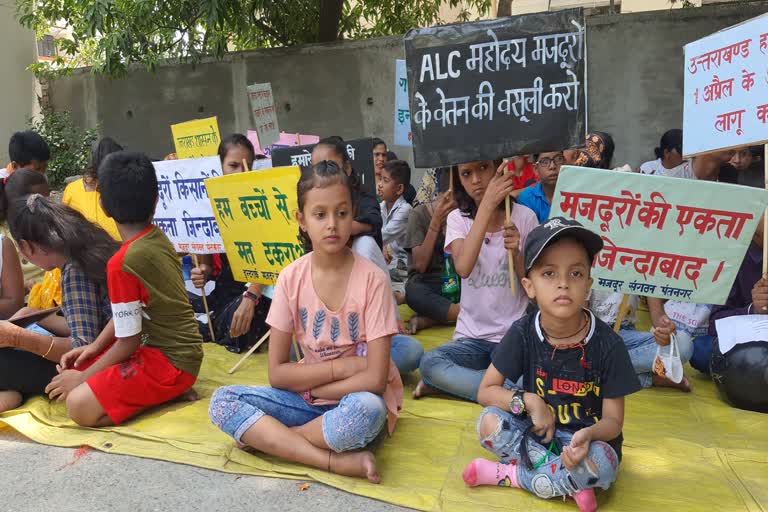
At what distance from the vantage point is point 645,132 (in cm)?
884

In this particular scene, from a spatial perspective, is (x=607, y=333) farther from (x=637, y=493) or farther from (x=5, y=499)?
(x=5, y=499)

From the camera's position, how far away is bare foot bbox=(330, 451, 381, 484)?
113 inches

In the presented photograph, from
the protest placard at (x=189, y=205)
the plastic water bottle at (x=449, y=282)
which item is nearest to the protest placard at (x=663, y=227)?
the plastic water bottle at (x=449, y=282)

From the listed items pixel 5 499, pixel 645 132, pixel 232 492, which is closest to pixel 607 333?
pixel 232 492

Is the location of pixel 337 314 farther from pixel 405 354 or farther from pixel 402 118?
pixel 402 118

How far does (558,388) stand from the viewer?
2.68 metres

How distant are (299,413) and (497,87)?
177 centimetres

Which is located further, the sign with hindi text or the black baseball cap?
the sign with hindi text

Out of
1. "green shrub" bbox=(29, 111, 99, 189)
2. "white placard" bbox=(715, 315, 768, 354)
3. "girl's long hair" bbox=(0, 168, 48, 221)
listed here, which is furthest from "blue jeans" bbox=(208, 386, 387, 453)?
"green shrub" bbox=(29, 111, 99, 189)

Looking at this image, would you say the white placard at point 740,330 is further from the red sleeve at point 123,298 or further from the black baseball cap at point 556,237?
the red sleeve at point 123,298

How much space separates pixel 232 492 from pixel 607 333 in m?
1.56

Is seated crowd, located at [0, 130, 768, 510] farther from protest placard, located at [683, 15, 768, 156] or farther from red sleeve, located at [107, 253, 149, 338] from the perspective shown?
protest placard, located at [683, 15, 768, 156]

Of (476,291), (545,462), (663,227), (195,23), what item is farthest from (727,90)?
(195,23)

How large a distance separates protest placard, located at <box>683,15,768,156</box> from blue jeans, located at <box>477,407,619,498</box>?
6.45 feet
